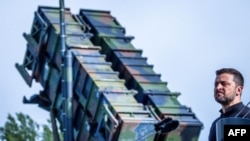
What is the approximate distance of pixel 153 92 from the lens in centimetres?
1300

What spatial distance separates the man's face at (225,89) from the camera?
3.50m

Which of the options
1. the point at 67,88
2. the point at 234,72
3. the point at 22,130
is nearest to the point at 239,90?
the point at 234,72

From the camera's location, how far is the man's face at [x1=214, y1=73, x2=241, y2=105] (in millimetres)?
3498

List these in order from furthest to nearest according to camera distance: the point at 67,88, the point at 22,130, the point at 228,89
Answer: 1. the point at 22,130
2. the point at 67,88
3. the point at 228,89

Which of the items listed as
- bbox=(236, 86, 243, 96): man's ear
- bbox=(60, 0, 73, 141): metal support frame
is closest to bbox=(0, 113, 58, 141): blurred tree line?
bbox=(60, 0, 73, 141): metal support frame

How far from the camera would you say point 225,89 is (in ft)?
11.5

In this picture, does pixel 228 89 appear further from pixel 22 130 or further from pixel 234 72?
pixel 22 130

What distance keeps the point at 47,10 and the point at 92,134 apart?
262cm

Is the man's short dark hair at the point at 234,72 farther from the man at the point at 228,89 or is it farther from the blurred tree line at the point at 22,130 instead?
the blurred tree line at the point at 22,130

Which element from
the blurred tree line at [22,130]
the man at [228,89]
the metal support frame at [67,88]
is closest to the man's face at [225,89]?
the man at [228,89]

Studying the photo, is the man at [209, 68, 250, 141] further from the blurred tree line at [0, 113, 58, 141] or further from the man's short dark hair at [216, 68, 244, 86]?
the blurred tree line at [0, 113, 58, 141]

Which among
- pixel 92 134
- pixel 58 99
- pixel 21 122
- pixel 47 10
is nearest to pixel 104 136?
pixel 92 134

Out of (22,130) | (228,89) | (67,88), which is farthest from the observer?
(22,130)

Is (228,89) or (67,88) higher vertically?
(228,89)
